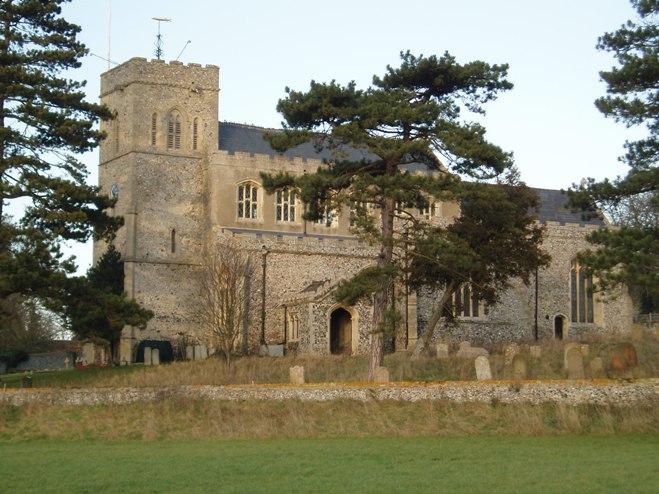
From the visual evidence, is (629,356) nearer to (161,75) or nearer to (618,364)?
(618,364)

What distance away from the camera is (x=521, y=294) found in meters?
51.7

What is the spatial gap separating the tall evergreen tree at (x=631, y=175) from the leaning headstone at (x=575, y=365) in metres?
2.13

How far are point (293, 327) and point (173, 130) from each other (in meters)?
10.8

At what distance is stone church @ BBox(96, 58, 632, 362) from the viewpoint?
149 feet

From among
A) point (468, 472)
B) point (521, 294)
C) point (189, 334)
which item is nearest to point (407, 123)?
point (468, 472)

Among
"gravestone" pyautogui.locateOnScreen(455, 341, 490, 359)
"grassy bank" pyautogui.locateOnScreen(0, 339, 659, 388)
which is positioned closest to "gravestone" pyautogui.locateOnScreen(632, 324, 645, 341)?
"grassy bank" pyautogui.locateOnScreen(0, 339, 659, 388)

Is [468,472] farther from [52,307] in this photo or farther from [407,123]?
[52,307]

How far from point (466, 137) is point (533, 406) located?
7819mm

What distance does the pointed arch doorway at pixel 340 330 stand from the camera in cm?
4456

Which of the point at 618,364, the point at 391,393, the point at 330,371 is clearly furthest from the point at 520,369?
the point at 330,371

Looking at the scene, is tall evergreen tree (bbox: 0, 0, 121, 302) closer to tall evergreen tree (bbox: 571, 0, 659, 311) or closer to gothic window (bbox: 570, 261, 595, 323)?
tall evergreen tree (bbox: 571, 0, 659, 311)

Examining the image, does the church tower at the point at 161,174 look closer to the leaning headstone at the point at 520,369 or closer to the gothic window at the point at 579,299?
the gothic window at the point at 579,299

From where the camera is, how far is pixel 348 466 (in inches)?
722

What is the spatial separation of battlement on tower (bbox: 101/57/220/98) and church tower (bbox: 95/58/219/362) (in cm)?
4
